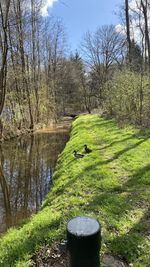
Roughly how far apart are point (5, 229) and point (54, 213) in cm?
140

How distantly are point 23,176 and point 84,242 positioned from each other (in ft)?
24.9

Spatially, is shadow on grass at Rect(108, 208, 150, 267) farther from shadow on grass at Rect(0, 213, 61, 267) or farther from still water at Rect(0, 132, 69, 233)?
still water at Rect(0, 132, 69, 233)

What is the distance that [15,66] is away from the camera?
20766 millimetres

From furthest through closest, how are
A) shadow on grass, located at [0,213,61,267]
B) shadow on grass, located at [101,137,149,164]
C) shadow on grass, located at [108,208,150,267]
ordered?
shadow on grass, located at [101,137,149,164] → shadow on grass, located at [0,213,61,267] → shadow on grass, located at [108,208,150,267]

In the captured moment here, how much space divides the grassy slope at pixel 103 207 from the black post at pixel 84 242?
4.67 ft

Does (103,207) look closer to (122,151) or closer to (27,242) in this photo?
(27,242)

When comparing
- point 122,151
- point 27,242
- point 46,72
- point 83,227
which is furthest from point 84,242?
point 46,72

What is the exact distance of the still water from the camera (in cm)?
655

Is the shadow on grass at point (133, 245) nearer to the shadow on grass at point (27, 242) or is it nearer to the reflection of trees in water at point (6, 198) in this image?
the shadow on grass at point (27, 242)

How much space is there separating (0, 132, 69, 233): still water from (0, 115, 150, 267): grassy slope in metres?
0.77

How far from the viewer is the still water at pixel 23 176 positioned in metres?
6.55

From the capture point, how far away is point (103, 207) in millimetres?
4793

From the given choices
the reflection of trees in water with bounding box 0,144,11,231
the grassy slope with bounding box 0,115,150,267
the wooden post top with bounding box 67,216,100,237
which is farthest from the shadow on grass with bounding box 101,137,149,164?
the wooden post top with bounding box 67,216,100,237

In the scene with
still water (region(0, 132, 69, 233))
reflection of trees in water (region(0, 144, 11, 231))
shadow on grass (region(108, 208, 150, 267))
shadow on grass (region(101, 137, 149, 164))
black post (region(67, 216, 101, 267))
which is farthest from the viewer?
shadow on grass (region(101, 137, 149, 164))
